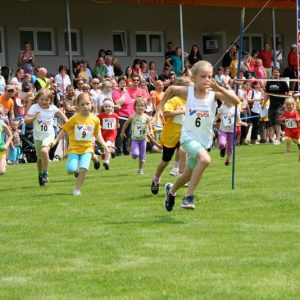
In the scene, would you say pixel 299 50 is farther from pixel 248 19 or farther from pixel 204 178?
pixel 248 19

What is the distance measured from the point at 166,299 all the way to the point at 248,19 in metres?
31.2

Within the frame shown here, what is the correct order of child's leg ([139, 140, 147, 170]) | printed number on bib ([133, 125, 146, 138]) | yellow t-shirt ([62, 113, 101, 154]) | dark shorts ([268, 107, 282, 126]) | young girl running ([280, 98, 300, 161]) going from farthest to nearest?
dark shorts ([268, 107, 282, 126])
young girl running ([280, 98, 300, 161])
printed number on bib ([133, 125, 146, 138])
child's leg ([139, 140, 147, 170])
yellow t-shirt ([62, 113, 101, 154])

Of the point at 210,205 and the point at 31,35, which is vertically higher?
Answer: the point at 31,35

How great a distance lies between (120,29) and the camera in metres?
34.2

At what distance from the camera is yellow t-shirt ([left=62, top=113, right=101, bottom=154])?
14875 mm

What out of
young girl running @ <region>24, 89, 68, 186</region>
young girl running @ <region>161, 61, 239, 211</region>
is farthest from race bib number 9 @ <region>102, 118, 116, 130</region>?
young girl running @ <region>161, 61, 239, 211</region>

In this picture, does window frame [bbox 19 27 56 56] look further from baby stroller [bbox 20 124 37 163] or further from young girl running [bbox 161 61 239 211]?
young girl running [bbox 161 61 239 211]

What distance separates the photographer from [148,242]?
9773mm

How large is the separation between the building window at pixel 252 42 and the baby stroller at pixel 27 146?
54.2 feet

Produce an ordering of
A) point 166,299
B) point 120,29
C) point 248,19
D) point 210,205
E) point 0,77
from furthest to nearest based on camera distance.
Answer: point 248,19
point 120,29
point 0,77
point 210,205
point 166,299

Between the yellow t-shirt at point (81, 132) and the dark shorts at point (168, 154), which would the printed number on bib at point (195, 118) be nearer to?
the dark shorts at point (168, 154)

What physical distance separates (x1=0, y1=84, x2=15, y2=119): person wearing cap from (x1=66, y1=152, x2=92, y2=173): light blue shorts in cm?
881

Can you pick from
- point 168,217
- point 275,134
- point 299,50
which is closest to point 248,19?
point 275,134

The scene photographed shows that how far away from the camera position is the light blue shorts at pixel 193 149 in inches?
443
